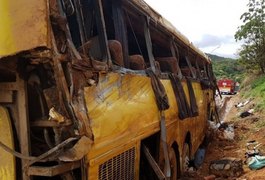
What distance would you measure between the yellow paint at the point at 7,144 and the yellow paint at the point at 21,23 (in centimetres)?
56

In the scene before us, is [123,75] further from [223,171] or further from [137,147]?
[223,171]

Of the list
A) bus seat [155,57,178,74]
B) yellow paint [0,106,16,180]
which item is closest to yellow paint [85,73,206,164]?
yellow paint [0,106,16,180]

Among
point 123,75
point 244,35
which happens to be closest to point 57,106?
point 123,75

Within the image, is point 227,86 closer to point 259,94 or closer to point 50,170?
point 259,94

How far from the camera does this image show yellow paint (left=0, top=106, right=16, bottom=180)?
9.28ft

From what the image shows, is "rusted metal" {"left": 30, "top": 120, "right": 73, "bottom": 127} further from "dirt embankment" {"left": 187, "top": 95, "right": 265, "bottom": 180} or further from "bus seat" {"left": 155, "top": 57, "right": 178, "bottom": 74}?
"dirt embankment" {"left": 187, "top": 95, "right": 265, "bottom": 180}

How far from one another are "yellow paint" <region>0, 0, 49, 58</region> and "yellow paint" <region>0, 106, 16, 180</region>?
0.56 metres

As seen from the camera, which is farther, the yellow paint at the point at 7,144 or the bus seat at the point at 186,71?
the bus seat at the point at 186,71

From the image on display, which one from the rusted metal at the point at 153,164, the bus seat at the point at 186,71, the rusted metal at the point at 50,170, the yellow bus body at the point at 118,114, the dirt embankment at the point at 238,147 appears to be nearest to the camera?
the rusted metal at the point at 50,170

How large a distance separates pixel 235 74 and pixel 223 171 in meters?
61.3

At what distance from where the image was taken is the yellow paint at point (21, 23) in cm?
248

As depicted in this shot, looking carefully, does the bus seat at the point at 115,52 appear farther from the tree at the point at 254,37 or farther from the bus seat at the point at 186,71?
the tree at the point at 254,37

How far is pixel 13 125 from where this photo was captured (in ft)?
9.37

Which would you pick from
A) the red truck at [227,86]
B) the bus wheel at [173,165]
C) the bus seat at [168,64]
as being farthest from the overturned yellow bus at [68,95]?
the red truck at [227,86]
